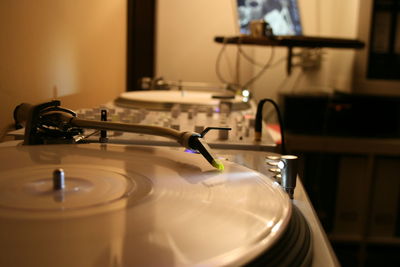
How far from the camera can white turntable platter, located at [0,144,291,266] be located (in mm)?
330

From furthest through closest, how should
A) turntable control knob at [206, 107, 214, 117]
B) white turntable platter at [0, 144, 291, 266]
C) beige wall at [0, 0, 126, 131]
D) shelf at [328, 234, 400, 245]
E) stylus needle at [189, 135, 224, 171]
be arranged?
shelf at [328, 234, 400, 245] → turntable control knob at [206, 107, 214, 117] → beige wall at [0, 0, 126, 131] → stylus needle at [189, 135, 224, 171] → white turntable platter at [0, 144, 291, 266]

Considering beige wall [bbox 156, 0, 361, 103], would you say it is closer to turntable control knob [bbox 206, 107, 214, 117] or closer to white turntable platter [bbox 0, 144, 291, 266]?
turntable control knob [bbox 206, 107, 214, 117]

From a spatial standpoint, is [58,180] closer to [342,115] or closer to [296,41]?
[296,41]

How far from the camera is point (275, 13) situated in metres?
2.69

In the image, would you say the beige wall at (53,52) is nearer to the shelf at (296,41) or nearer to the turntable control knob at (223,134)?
the turntable control knob at (223,134)

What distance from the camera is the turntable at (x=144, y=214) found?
1.09 feet

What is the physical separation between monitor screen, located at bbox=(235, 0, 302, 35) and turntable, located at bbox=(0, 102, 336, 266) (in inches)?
85.3

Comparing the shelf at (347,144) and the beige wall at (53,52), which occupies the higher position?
the beige wall at (53,52)

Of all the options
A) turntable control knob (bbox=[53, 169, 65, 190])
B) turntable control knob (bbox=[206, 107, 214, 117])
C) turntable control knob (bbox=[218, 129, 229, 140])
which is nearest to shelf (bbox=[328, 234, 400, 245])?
turntable control knob (bbox=[206, 107, 214, 117])

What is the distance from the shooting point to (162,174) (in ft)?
1.85

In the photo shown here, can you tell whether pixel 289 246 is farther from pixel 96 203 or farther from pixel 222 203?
pixel 96 203

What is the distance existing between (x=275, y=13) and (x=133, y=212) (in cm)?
248

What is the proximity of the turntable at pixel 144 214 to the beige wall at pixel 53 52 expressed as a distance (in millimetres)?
256

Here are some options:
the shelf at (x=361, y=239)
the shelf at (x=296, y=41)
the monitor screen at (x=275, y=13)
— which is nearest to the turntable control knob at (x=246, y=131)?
the shelf at (x=296, y=41)
